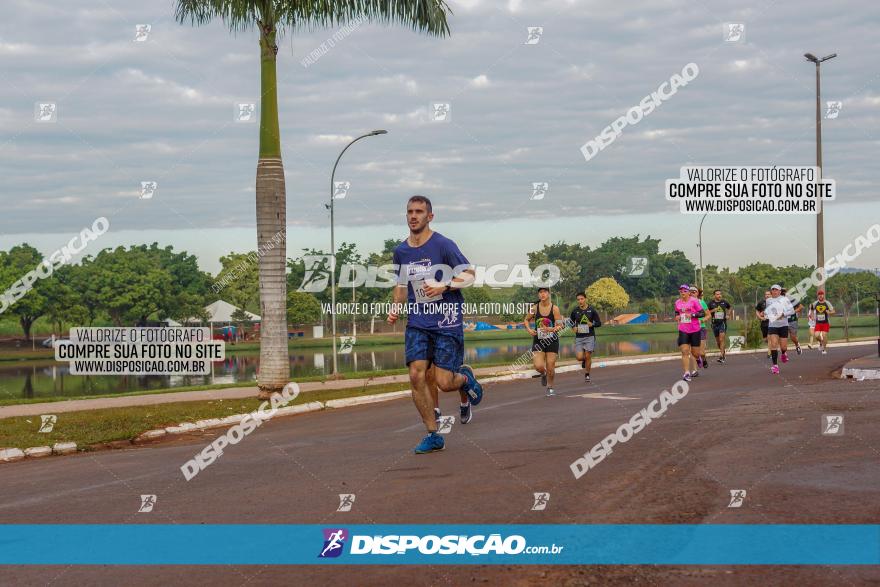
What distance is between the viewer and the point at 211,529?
6.04 metres

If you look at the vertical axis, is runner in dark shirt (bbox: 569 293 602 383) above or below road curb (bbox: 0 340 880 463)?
above

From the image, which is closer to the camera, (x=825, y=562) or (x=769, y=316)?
(x=825, y=562)

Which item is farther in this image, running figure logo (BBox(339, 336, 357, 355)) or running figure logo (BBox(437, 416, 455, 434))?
running figure logo (BBox(339, 336, 357, 355))

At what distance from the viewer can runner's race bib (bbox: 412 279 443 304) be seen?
8.72 metres

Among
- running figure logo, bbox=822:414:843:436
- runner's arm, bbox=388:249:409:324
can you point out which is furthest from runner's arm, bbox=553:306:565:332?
runner's arm, bbox=388:249:409:324

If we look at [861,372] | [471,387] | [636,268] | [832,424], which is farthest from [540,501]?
[636,268]

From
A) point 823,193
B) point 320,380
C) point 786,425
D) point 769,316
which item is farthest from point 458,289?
point 823,193

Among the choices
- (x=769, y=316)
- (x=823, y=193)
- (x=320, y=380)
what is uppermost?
(x=823, y=193)

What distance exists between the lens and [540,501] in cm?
626

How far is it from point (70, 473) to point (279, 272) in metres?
8.93

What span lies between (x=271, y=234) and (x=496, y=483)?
39.1ft

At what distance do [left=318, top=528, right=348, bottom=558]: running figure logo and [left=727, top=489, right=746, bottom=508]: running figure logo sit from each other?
260 centimetres

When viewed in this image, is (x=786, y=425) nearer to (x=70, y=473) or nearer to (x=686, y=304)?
(x=70, y=473)

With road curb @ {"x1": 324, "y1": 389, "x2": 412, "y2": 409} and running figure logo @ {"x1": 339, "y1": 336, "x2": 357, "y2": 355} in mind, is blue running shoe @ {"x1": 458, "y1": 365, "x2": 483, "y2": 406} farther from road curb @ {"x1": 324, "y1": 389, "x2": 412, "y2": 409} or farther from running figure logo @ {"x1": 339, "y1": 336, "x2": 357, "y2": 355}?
running figure logo @ {"x1": 339, "y1": 336, "x2": 357, "y2": 355}
